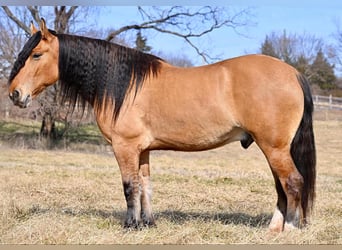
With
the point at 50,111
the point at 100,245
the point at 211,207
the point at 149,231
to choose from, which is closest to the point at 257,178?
the point at 211,207

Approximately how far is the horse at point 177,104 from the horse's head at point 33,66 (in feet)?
0.04

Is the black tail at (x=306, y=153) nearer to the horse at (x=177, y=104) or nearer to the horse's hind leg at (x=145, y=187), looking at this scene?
the horse at (x=177, y=104)

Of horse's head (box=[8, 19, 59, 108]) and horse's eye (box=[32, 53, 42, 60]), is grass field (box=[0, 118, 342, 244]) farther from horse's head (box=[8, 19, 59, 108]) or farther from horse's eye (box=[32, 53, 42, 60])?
horse's eye (box=[32, 53, 42, 60])

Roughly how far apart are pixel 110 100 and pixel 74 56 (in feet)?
2.29

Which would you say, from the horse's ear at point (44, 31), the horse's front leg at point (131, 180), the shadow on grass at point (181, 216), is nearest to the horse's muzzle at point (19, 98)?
the horse's ear at point (44, 31)

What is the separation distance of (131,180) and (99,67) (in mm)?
1362

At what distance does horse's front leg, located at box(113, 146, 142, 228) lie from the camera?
14.9 ft

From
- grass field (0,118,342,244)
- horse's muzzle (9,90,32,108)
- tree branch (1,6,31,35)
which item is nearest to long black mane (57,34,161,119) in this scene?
horse's muzzle (9,90,32,108)

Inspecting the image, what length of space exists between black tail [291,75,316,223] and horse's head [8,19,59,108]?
286cm

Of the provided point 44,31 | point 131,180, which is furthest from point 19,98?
point 131,180

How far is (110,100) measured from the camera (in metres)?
4.65

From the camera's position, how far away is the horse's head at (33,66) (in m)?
4.66

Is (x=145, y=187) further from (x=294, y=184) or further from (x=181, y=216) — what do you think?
(x=294, y=184)

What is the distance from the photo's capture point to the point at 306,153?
14.6 ft
